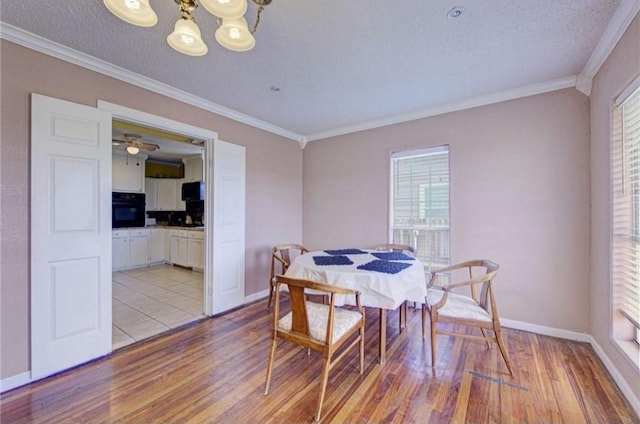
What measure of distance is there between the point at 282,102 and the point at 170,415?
9.83 feet

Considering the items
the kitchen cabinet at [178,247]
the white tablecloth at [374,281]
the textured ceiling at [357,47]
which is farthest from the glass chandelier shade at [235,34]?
the kitchen cabinet at [178,247]

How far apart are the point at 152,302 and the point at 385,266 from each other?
10.6 ft

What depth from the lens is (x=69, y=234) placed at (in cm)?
216

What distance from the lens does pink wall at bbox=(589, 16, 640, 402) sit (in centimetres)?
176

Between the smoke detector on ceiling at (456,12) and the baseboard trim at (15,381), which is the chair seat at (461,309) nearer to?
the smoke detector on ceiling at (456,12)

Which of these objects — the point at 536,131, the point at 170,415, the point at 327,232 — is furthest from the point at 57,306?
the point at 536,131

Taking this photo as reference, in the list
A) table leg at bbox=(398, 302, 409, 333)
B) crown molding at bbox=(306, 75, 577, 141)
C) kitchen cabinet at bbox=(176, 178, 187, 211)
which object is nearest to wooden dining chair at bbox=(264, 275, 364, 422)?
table leg at bbox=(398, 302, 409, 333)

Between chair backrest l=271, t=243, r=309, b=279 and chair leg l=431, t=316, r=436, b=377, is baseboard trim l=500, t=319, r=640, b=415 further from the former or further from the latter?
chair backrest l=271, t=243, r=309, b=279

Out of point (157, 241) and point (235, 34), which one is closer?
point (235, 34)

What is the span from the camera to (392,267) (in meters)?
2.33

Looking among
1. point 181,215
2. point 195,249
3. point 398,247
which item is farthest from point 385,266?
point 181,215

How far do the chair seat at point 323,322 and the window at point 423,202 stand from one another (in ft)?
6.02

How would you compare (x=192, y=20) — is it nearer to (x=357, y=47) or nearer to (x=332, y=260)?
(x=357, y=47)

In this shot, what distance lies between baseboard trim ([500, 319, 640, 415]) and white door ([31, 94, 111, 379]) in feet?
12.8
